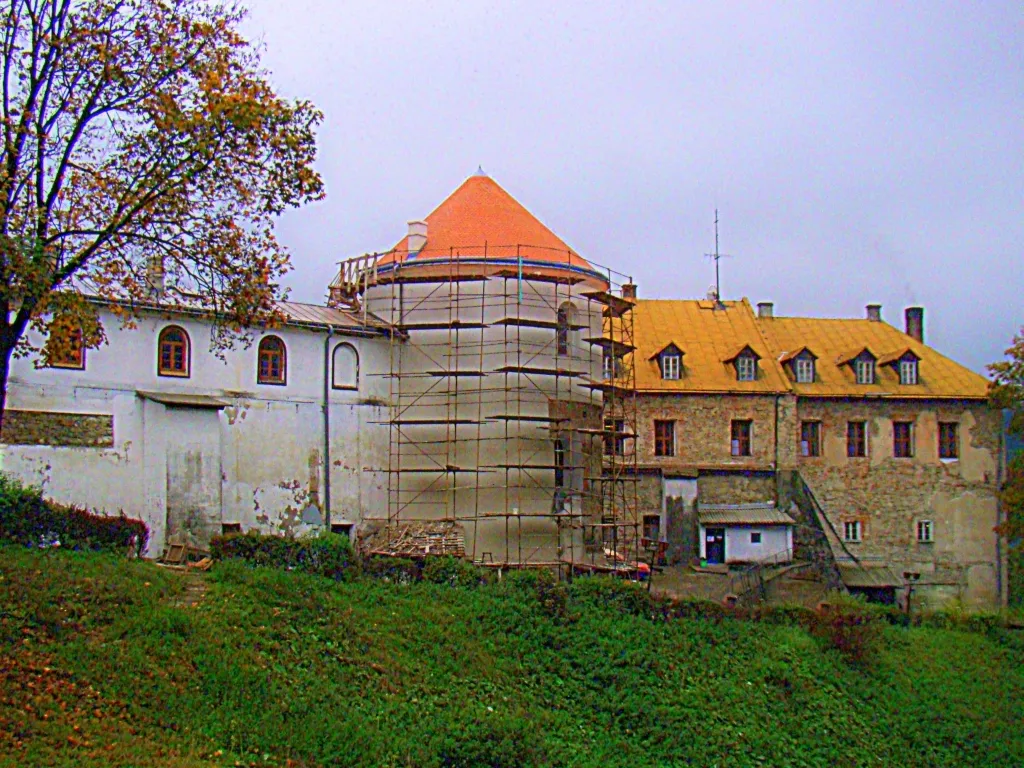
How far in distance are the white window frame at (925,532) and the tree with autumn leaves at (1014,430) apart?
8.13ft

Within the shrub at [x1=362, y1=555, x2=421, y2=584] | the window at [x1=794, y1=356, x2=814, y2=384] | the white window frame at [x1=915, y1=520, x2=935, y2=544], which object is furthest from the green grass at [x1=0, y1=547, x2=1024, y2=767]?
the window at [x1=794, y1=356, x2=814, y2=384]

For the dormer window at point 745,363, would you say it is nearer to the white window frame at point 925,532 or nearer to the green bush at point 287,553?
the white window frame at point 925,532

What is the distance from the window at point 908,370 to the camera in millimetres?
39875

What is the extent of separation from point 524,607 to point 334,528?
692 centimetres

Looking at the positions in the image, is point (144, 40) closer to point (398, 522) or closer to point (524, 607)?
point (524, 607)

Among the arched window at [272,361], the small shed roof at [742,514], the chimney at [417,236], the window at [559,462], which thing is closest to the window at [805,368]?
the small shed roof at [742,514]

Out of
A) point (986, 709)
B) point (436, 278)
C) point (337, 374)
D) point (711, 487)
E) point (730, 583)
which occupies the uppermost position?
point (436, 278)

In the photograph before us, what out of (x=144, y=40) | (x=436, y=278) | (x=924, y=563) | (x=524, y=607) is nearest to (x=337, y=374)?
(x=436, y=278)

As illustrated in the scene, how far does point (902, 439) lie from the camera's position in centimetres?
3916

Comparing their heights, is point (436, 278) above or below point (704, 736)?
above

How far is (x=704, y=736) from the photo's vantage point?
70.1 ft

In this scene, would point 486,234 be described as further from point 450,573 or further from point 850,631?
point 850,631

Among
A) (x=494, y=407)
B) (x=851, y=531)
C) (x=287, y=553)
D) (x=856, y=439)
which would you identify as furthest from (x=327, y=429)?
(x=856, y=439)

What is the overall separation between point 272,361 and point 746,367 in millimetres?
16820
